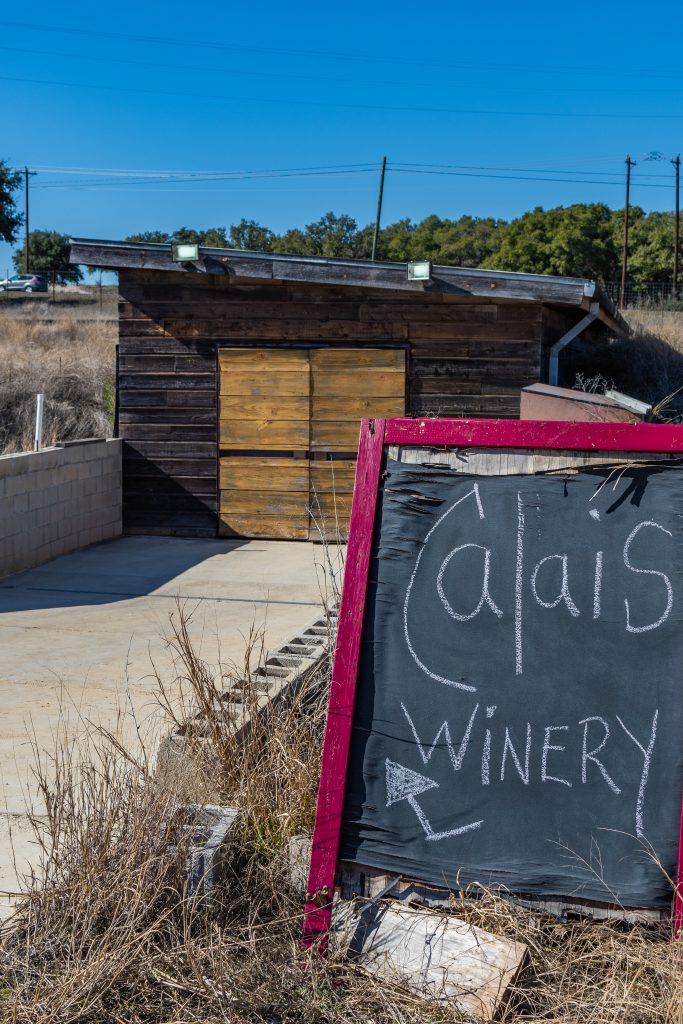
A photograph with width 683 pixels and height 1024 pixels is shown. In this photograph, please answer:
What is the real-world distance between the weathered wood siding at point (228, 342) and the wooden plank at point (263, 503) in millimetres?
169

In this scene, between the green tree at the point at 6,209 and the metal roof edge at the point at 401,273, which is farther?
the green tree at the point at 6,209

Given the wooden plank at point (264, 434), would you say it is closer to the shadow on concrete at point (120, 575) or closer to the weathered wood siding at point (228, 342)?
the weathered wood siding at point (228, 342)

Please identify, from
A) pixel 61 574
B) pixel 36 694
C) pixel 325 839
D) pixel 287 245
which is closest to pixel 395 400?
pixel 61 574

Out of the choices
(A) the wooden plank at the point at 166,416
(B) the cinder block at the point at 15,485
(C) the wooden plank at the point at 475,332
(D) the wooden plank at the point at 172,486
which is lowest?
(D) the wooden plank at the point at 172,486

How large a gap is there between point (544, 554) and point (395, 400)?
8.34 meters

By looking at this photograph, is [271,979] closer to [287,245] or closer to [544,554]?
[544,554]

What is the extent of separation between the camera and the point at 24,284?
1982 inches

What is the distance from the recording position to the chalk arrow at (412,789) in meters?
2.93

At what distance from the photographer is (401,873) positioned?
2936 mm

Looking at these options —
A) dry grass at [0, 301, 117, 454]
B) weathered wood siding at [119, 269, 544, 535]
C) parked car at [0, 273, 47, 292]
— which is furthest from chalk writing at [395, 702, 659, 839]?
parked car at [0, 273, 47, 292]

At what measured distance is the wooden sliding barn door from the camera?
11320mm

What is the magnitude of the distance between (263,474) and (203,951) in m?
8.88

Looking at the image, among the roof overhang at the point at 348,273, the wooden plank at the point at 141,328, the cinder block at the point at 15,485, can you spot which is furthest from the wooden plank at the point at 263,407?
the cinder block at the point at 15,485

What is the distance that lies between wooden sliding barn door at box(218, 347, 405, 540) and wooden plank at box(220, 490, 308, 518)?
11 mm
